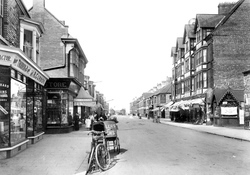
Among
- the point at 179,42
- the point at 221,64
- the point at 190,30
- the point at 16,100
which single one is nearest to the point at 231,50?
the point at 221,64

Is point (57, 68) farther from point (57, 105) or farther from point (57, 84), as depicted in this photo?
point (57, 105)

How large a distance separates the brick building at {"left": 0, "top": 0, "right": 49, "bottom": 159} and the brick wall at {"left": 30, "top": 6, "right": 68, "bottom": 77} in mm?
7697

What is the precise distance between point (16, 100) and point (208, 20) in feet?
109

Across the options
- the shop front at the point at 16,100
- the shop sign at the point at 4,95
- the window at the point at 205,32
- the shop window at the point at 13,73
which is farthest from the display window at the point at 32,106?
the window at the point at 205,32

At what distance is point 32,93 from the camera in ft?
49.5

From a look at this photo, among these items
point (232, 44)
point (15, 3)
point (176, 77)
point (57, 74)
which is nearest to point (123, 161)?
point (15, 3)

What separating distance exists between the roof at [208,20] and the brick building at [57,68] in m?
20.2

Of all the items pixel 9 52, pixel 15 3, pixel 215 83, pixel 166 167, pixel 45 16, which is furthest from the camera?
pixel 215 83

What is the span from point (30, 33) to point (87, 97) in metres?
12.0

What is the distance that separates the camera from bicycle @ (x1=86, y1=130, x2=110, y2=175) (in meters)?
8.32

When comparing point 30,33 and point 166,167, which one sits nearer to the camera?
point 166,167

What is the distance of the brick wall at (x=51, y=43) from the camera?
80.6 feet

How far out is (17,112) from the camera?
12.1m

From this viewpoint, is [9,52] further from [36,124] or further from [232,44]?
[232,44]
